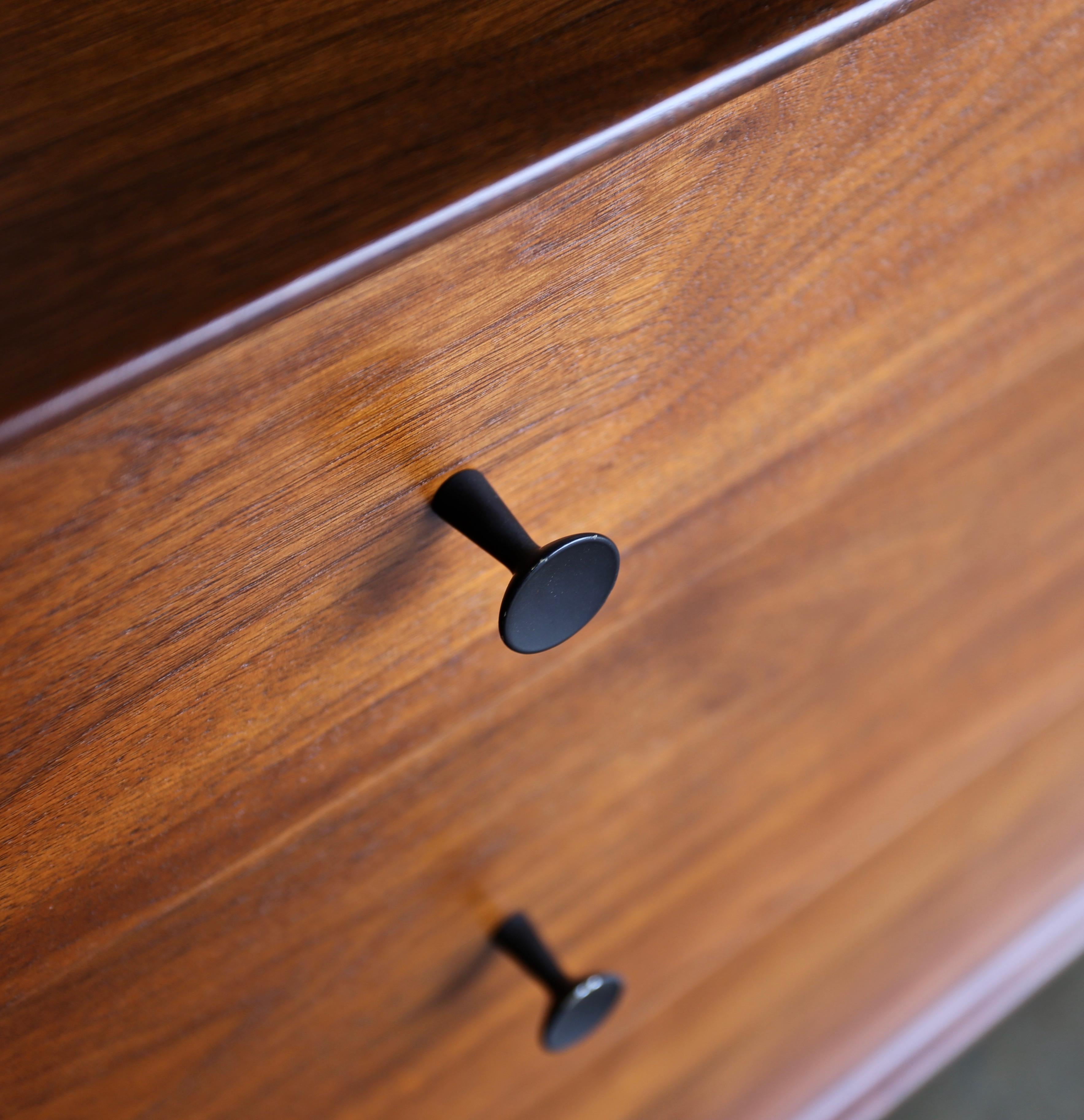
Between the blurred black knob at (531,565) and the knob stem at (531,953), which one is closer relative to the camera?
the blurred black knob at (531,565)

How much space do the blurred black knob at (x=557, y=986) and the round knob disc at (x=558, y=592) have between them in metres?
0.16

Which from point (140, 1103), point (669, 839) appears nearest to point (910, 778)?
point (669, 839)

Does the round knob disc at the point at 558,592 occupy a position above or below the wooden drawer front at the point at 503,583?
below

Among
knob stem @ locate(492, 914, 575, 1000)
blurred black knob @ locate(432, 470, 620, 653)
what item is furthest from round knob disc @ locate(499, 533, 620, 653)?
knob stem @ locate(492, 914, 575, 1000)

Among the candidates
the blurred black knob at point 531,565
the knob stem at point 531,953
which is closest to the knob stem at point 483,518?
the blurred black knob at point 531,565

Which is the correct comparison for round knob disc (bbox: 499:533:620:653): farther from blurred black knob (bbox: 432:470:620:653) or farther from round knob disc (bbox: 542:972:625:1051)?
round knob disc (bbox: 542:972:625:1051)

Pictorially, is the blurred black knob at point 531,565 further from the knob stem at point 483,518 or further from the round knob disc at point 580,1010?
the round knob disc at point 580,1010

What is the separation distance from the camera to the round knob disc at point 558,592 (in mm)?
175

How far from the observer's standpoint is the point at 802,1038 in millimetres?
551

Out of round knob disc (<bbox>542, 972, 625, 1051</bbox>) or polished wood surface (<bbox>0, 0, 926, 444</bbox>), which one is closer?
polished wood surface (<bbox>0, 0, 926, 444</bbox>)

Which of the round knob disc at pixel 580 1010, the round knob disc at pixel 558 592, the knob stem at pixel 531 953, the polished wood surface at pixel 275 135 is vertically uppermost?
the polished wood surface at pixel 275 135

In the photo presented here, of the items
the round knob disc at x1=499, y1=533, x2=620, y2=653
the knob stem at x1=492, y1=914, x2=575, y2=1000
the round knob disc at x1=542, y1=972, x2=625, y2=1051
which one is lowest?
the round knob disc at x1=542, y1=972, x2=625, y2=1051

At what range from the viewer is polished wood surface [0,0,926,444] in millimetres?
139

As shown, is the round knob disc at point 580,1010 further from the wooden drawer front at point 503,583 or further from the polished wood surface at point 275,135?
the polished wood surface at point 275,135
